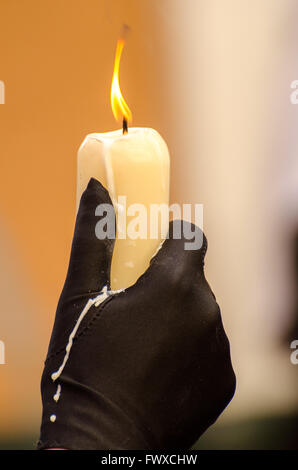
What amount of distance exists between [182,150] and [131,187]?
49 centimetres

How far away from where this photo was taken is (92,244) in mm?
408

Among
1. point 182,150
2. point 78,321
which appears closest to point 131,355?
point 78,321

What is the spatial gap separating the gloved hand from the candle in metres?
0.01

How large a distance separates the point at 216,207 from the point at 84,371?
1.89ft

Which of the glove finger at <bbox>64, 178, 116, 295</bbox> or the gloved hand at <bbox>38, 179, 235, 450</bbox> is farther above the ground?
the glove finger at <bbox>64, 178, 116, 295</bbox>

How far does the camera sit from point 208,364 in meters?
0.42

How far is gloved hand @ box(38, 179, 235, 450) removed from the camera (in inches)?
14.6

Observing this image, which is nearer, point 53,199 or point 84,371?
point 84,371

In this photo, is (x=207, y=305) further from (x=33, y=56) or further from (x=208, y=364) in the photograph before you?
(x=33, y=56)

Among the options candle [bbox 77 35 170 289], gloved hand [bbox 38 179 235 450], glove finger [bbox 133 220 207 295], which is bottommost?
gloved hand [bbox 38 179 235 450]

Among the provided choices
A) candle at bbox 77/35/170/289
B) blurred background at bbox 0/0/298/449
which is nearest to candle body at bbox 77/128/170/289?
candle at bbox 77/35/170/289

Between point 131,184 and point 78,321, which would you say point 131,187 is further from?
point 78,321

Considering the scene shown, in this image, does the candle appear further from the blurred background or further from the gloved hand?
the blurred background

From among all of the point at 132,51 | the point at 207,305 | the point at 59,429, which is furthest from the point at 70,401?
the point at 132,51
